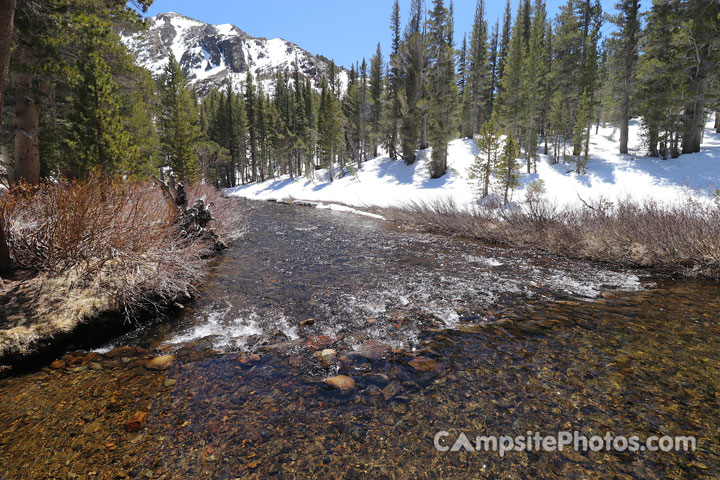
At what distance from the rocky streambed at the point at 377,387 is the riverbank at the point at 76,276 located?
452 millimetres

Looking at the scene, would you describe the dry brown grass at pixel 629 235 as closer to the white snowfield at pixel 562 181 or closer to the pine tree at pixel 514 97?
the white snowfield at pixel 562 181

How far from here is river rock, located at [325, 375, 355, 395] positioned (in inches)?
159

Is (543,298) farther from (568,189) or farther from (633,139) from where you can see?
(633,139)

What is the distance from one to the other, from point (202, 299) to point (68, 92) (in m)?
15.8

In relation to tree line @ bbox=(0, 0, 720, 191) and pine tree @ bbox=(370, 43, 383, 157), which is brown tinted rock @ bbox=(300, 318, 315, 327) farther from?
pine tree @ bbox=(370, 43, 383, 157)

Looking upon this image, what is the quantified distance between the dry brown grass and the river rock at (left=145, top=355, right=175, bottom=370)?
40.1ft

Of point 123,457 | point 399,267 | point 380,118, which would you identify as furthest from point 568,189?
point 380,118

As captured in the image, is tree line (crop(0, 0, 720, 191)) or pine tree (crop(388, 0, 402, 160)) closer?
tree line (crop(0, 0, 720, 191))

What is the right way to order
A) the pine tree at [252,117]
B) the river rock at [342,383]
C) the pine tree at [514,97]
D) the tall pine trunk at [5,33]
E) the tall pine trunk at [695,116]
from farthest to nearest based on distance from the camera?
the pine tree at [252,117] < the pine tree at [514,97] < the tall pine trunk at [695,116] < the tall pine trunk at [5,33] < the river rock at [342,383]

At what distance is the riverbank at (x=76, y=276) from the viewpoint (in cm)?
456

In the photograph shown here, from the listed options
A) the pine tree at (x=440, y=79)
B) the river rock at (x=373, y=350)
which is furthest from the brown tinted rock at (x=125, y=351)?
the pine tree at (x=440, y=79)

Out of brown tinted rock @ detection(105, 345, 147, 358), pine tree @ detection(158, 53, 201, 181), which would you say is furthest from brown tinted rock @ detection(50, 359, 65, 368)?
pine tree @ detection(158, 53, 201, 181)

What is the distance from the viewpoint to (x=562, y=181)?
81.0 ft

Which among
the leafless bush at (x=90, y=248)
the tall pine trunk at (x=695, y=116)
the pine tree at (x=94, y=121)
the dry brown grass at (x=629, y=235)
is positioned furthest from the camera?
the tall pine trunk at (x=695, y=116)
